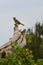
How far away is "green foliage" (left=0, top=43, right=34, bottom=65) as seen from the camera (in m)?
3.13

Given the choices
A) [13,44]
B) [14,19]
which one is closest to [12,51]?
[13,44]

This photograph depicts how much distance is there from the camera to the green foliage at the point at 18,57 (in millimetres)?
3129

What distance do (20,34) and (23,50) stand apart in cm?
15

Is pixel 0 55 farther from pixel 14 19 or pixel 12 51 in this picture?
pixel 14 19

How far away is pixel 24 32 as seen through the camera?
3.25m

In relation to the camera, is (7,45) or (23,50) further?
(23,50)

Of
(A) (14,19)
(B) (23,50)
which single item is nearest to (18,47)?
(B) (23,50)

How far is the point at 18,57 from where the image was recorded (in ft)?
10.4

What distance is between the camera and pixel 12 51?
318cm

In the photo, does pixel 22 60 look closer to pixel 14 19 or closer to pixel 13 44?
pixel 13 44

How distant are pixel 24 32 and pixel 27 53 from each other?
185 mm

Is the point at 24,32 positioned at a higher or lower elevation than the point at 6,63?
higher

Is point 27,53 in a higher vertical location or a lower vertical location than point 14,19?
lower

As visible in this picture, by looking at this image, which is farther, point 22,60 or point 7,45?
point 22,60
